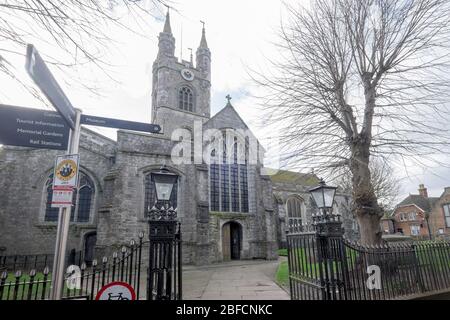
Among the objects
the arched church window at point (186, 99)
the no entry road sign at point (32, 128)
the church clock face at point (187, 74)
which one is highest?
the church clock face at point (187, 74)

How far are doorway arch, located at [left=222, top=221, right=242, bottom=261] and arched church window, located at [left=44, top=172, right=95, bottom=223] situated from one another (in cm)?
901

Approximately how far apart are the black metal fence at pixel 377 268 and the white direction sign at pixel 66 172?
459 centimetres

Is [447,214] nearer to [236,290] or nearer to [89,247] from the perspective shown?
[236,290]

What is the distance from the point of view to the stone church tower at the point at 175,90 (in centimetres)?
2697

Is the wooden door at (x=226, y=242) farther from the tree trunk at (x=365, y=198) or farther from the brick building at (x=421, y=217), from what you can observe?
the brick building at (x=421, y=217)

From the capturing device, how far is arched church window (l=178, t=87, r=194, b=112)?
1134 inches

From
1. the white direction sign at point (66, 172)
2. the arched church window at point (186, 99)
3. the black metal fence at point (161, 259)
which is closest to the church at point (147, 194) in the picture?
A: the black metal fence at point (161, 259)

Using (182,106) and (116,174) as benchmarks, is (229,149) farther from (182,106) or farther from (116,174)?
(182,106)

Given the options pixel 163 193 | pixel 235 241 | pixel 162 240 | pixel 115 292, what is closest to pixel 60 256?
pixel 115 292

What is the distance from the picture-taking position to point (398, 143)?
802cm

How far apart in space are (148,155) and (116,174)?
2.26 meters

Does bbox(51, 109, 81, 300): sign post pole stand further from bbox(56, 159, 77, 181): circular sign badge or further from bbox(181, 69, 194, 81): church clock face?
bbox(181, 69, 194, 81): church clock face

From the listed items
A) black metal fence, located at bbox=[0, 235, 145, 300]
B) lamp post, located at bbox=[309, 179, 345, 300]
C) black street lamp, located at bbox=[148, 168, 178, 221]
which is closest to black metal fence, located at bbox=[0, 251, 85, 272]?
black metal fence, located at bbox=[0, 235, 145, 300]

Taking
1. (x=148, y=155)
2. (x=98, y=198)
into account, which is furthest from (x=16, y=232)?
(x=148, y=155)
